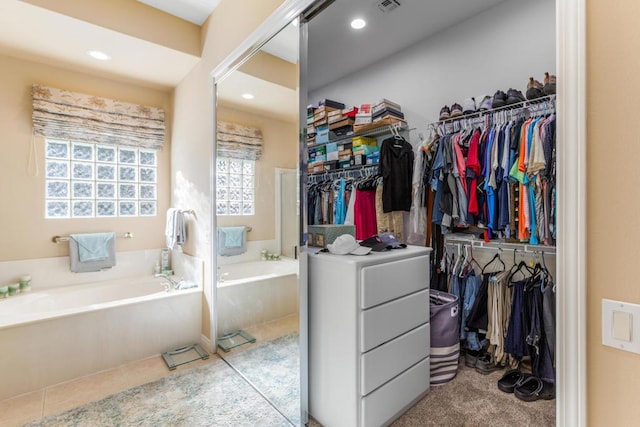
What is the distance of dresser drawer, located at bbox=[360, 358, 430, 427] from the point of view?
1572mm

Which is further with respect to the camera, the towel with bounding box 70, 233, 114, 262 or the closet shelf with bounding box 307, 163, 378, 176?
the closet shelf with bounding box 307, 163, 378, 176

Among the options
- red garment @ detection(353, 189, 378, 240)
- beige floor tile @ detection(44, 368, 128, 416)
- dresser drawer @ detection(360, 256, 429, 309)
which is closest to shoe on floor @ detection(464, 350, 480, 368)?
dresser drawer @ detection(360, 256, 429, 309)

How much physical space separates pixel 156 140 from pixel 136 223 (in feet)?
3.10

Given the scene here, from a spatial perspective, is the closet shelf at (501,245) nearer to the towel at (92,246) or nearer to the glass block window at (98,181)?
the glass block window at (98,181)

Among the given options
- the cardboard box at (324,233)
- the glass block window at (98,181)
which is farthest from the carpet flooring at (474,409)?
the glass block window at (98,181)

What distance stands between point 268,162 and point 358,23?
1575mm

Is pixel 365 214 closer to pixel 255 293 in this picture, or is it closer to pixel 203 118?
pixel 255 293

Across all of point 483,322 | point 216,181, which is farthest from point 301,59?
point 483,322

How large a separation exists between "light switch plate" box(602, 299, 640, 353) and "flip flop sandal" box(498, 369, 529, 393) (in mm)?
1599

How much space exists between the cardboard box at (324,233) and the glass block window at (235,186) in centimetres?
48

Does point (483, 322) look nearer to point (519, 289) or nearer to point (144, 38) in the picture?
point (519, 289)

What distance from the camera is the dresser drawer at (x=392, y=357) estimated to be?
1559 mm

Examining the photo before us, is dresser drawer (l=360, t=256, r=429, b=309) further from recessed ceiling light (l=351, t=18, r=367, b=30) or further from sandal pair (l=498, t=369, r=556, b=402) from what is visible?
recessed ceiling light (l=351, t=18, r=367, b=30)

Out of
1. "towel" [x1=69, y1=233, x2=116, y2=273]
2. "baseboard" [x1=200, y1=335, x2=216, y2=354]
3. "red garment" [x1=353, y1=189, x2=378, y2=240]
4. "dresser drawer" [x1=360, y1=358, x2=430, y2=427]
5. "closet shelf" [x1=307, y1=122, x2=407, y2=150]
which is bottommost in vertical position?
"baseboard" [x1=200, y1=335, x2=216, y2=354]
